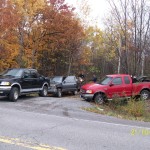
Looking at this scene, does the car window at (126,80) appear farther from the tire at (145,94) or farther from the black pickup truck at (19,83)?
the black pickup truck at (19,83)

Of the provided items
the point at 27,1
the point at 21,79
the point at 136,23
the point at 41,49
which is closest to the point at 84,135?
the point at 21,79

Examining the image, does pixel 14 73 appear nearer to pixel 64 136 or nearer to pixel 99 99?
pixel 99 99

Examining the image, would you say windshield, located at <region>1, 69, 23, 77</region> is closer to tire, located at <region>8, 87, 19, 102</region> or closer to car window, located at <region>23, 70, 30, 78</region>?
car window, located at <region>23, 70, 30, 78</region>

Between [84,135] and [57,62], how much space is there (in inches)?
1089

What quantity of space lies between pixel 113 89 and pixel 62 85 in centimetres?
565

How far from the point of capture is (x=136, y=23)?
22078 mm

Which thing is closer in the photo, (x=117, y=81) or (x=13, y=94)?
(x=13, y=94)

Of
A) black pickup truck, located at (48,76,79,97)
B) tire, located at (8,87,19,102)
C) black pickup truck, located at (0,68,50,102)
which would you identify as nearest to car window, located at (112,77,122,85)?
black pickup truck, located at (0,68,50,102)

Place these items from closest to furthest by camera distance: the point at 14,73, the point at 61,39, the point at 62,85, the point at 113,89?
the point at 14,73, the point at 113,89, the point at 62,85, the point at 61,39

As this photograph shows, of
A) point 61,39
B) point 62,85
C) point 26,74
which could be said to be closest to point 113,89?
point 26,74

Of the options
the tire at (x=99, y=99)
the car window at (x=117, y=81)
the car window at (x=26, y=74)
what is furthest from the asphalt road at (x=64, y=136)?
the car window at (x=117, y=81)

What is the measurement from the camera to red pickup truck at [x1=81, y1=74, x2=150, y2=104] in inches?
763

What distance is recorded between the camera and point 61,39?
3006cm

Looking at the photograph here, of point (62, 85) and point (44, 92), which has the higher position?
point (62, 85)
